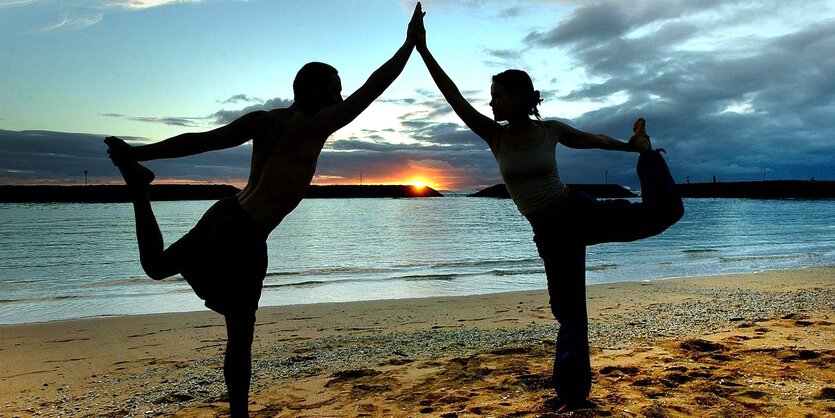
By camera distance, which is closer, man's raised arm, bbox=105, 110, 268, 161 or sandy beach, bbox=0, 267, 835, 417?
man's raised arm, bbox=105, 110, 268, 161

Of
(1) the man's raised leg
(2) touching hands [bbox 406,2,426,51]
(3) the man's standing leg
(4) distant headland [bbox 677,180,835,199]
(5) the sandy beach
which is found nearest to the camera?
(1) the man's raised leg

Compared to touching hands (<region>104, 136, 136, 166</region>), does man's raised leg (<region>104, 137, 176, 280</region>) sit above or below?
below

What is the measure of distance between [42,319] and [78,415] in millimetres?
6216

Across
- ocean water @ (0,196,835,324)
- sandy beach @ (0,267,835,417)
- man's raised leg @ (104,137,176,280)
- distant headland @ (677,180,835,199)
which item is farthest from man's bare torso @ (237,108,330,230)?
distant headland @ (677,180,835,199)

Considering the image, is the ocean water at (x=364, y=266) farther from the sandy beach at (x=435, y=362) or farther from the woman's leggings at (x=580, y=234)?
the woman's leggings at (x=580, y=234)

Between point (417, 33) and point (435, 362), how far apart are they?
3.10m

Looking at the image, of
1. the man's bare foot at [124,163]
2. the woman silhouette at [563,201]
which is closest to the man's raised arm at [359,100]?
the woman silhouette at [563,201]

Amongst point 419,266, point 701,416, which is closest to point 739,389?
point 701,416

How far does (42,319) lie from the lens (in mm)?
9219

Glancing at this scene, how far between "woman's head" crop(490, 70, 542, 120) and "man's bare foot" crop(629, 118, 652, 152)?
29.7 inches

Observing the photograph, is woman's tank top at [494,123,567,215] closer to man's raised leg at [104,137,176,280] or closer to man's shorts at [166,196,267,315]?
man's shorts at [166,196,267,315]

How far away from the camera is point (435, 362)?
5289 mm

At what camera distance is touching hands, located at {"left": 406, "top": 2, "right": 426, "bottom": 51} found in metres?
3.77

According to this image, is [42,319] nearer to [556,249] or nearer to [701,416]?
[556,249]
